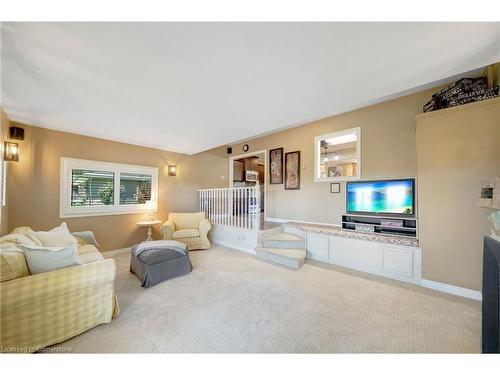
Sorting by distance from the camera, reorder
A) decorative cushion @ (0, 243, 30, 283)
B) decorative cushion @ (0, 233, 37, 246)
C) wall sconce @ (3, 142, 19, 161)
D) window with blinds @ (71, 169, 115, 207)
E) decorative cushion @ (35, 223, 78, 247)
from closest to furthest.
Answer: decorative cushion @ (0, 243, 30, 283), decorative cushion @ (0, 233, 37, 246), decorative cushion @ (35, 223, 78, 247), wall sconce @ (3, 142, 19, 161), window with blinds @ (71, 169, 115, 207)

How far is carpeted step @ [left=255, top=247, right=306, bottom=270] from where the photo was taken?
3.17m

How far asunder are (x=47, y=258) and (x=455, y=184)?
4413 millimetres

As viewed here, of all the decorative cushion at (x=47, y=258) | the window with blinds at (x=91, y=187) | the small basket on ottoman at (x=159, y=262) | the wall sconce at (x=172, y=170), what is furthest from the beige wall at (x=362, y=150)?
the decorative cushion at (x=47, y=258)

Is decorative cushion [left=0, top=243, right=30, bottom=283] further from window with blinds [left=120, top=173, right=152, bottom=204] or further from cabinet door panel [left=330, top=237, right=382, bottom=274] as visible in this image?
cabinet door panel [left=330, top=237, right=382, bottom=274]

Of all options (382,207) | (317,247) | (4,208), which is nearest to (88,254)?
(4,208)

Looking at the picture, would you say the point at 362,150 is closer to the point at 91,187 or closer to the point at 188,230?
the point at 188,230

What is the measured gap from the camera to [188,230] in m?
4.15

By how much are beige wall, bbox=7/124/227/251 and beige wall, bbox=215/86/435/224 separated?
9.07 feet

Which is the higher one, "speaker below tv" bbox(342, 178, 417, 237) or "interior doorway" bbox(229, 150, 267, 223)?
"interior doorway" bbox(229, 150, 267, 223)

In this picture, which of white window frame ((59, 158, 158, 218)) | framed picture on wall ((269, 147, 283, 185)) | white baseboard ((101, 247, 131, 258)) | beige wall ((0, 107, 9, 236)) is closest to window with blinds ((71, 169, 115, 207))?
white window frame ((59, 158, 158, 218))

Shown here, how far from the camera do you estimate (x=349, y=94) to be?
83.6 inches

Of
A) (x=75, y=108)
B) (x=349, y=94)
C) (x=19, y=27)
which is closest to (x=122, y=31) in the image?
(x=19, y=27)

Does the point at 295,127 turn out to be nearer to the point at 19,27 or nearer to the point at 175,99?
the point at 175,99

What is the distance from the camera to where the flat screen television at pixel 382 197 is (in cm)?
301
